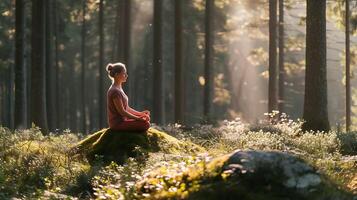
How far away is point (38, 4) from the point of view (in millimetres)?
20500

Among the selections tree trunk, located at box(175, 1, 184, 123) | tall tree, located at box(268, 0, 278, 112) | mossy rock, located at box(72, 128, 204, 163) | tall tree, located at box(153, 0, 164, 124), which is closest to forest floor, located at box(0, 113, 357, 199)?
mossy rock, located at box(72, 128, 204, 163)

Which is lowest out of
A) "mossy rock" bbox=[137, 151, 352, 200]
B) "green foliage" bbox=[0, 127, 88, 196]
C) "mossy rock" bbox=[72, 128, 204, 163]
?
"green foliage" bbox=[0, 127, 88, 196]

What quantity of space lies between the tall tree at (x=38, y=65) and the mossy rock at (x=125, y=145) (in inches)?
405

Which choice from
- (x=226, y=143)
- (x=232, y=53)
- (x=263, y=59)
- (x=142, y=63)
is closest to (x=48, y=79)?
(x=263, y=59)

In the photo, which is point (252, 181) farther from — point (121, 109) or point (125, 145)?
point (121, 109)

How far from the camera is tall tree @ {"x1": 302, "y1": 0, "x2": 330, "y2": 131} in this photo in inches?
601

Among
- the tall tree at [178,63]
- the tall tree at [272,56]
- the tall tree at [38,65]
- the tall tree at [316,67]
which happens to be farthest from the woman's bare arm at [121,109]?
the tall tree at [272,56]

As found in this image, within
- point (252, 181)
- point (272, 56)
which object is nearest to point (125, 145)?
point (252, 181)

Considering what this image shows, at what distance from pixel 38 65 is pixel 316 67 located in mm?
10742

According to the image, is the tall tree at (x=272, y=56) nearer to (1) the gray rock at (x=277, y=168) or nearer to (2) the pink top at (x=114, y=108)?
(2) the pink top at (x=114, y=108)

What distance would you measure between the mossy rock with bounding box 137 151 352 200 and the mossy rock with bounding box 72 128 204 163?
12.7 ft

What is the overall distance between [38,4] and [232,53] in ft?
150

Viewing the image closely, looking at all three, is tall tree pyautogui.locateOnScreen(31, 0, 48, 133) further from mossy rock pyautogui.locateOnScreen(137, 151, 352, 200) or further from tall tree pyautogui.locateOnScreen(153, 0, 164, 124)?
mossy rock pyautogui.locateOnScreen(137, 151, 352, 200)

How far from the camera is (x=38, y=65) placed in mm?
20672
